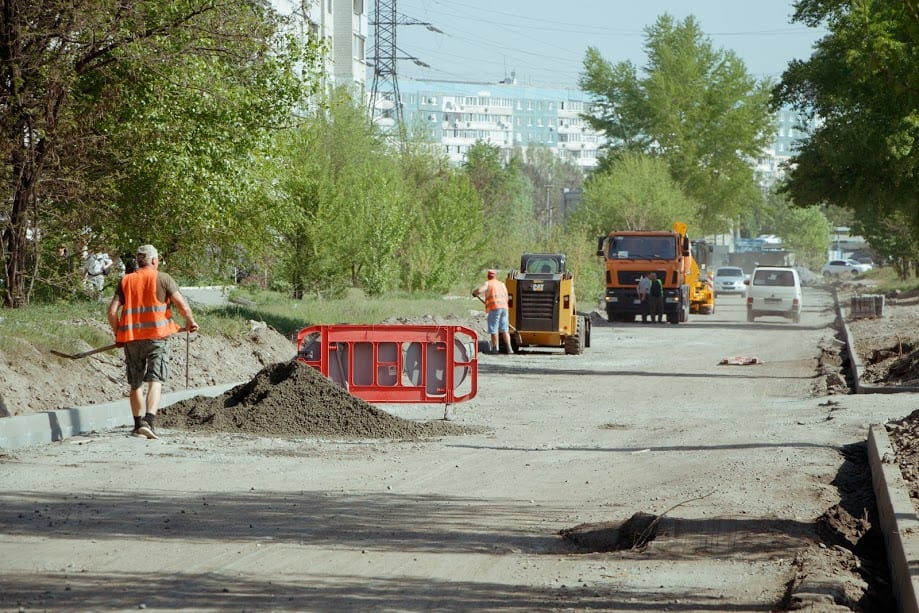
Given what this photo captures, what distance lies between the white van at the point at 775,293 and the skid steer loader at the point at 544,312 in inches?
694

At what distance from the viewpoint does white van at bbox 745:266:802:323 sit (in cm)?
4444

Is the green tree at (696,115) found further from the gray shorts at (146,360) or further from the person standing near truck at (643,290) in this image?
the gray shorts at (146,360)

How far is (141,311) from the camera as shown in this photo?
43.9ft

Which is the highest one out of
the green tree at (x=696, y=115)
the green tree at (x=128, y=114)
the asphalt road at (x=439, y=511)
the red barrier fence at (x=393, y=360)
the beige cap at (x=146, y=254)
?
the green tree at (x=696, y=115)

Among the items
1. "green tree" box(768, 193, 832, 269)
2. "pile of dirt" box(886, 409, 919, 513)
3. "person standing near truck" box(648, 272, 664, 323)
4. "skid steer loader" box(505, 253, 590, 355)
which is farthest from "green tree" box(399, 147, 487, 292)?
"green tree" box(768, 193, 832, 269)

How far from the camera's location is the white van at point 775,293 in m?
44.4

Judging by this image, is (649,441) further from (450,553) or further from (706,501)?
(450,553)

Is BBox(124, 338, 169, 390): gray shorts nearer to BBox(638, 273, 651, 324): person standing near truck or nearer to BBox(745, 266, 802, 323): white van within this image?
BBox(638, 273, 651, 324): person standing near truck

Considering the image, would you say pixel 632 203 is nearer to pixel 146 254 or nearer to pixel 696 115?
pixel 696 115

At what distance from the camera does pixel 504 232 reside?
204 ft

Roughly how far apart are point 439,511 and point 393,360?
6.32m

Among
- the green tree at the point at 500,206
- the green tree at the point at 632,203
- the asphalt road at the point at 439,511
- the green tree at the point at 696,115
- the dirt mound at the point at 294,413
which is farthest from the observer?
the green tree at the point at 696,115

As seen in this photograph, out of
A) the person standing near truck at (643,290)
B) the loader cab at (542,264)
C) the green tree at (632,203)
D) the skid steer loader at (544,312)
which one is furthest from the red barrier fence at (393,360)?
the green tree at (632,203)

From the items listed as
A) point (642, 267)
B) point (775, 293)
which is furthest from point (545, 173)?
point (642, 267)
